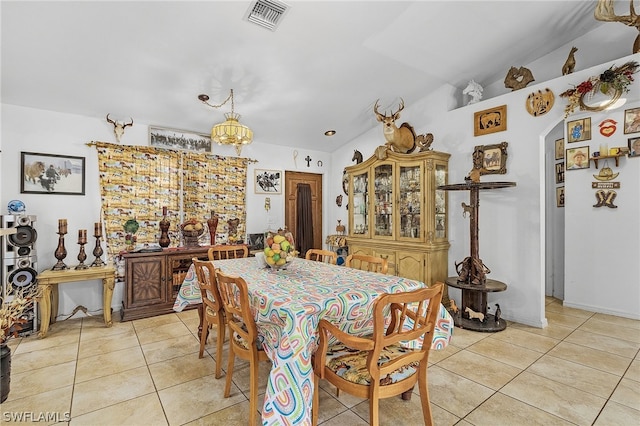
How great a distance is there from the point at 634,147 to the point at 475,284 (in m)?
2.32

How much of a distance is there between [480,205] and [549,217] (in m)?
1.61

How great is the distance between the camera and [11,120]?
3271 mm

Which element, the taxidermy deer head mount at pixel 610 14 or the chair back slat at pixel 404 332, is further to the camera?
the taxidermy deer head mount at pixel 610 14

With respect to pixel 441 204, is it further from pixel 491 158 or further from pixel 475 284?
pixel 475 284

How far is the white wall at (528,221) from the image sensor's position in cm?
332

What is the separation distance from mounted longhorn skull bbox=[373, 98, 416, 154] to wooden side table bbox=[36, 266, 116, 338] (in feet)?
12.0

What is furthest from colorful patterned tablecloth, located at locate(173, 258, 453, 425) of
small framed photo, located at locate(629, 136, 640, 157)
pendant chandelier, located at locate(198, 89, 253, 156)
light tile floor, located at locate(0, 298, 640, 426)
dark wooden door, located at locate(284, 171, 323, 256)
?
small framed photo, located at locate(629, 136, 640, 157)

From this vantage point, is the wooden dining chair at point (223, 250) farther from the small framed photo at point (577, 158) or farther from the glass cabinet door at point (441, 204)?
the small framed photo at point (577, 158)

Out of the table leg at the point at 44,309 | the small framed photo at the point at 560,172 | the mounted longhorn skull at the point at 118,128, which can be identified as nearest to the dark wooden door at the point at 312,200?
the mounted longhorn skull at the point at 118,128

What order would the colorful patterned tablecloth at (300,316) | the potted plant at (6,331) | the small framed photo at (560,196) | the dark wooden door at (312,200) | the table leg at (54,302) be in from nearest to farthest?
the colorful patterned tablecloth at (300,316), the potted plant at (6,331), the table leg at (54,302), the small framed photo at (560,196), the dark wooden door at (312,200)

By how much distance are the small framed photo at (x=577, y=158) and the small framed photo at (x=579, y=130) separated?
0.39ft

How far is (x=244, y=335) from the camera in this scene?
72.1 inches

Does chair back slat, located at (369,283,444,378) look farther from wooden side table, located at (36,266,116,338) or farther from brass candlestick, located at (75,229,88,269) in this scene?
brass candlestick, located at (75,229,88,269)

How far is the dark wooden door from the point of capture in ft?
17.5
